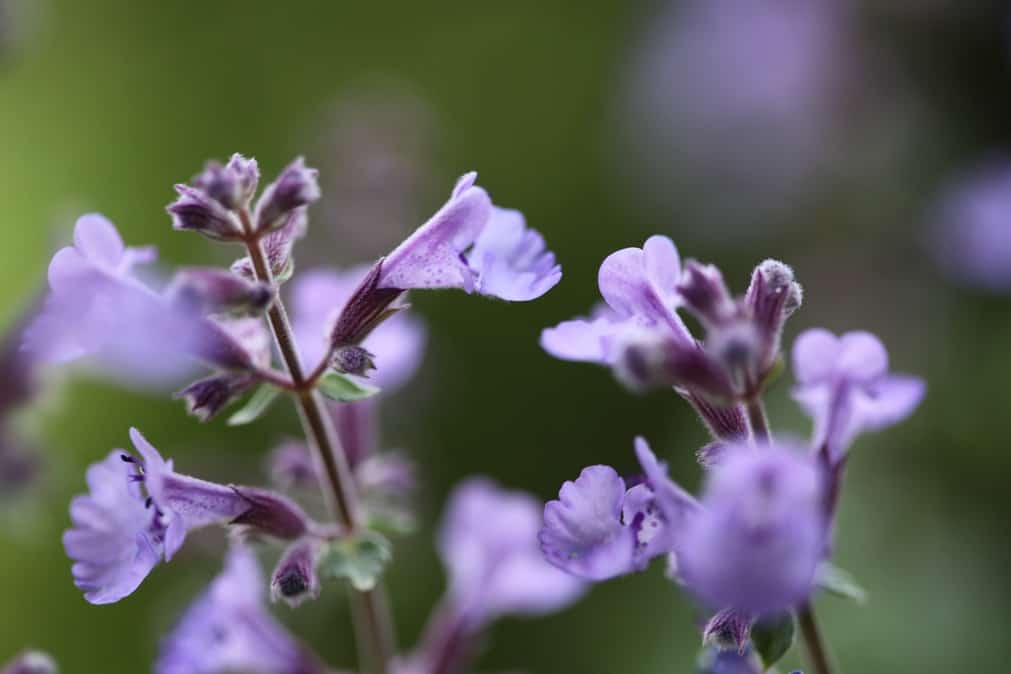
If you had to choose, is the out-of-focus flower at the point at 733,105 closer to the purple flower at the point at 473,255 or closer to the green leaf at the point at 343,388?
the purple flower at the point at 473,255

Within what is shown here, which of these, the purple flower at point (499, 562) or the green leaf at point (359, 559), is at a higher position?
the green leaf at point (359, 559)

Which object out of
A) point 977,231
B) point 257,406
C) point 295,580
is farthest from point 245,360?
point 977,231

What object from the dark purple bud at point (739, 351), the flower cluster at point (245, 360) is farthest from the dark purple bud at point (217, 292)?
the dark purple bud at point (739, 351)

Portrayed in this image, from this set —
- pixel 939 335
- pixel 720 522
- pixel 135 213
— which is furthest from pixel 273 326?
pixel 135 213

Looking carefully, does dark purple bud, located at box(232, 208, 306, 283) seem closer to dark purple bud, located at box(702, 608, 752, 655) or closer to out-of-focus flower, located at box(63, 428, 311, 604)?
out-of-focus flower, located at box(63, 428, 311, 604)

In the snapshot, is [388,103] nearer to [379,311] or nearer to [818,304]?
[818,304]

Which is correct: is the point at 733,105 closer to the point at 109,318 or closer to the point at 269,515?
the point at 269,515
